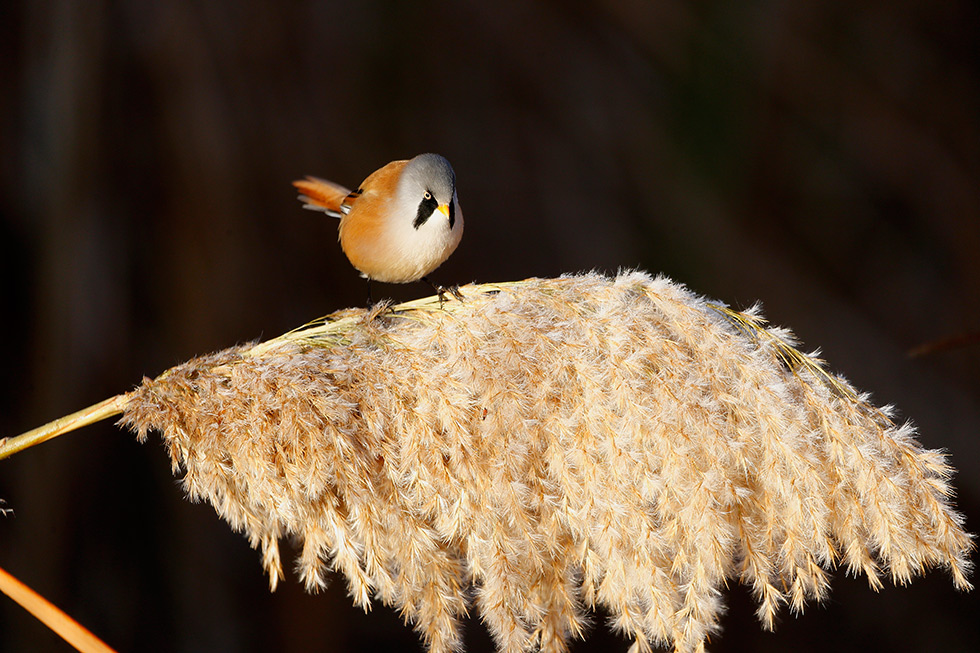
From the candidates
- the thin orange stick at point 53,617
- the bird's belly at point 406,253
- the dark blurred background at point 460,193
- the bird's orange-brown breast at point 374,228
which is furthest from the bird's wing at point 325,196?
the thin orange stick at point 53,617

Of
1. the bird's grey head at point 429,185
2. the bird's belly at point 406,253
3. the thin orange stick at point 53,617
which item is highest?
the bird's grey head at point 429,185

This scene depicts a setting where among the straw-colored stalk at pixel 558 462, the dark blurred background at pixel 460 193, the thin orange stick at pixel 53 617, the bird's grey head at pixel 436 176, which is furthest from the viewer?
the dark blurred background at pixel 460 193

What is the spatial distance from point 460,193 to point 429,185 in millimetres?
1654

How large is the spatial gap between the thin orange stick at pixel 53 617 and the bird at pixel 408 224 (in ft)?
2.49

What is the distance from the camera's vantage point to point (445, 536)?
0.87 m

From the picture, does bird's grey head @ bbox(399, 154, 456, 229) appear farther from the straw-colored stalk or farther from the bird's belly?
the straw-colored stalk

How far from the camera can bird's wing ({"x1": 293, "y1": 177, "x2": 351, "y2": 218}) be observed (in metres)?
1.57

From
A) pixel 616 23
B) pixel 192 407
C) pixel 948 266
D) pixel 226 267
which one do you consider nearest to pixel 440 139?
pixel 616 23

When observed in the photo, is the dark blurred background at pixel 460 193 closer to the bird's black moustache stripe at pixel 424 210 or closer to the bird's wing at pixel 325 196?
the bird's wing at pixel 325 196

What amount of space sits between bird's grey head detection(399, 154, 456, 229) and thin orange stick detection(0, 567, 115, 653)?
0.80m

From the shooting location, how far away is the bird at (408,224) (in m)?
1.30

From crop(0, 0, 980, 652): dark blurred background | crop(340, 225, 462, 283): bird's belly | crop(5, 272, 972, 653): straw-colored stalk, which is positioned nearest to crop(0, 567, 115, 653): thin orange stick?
crop(5, 272, 972, 653): straw-colored stalk

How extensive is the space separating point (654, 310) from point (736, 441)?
19cm

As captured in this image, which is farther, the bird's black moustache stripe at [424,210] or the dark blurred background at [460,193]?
the dark blurred background at [460,193]
